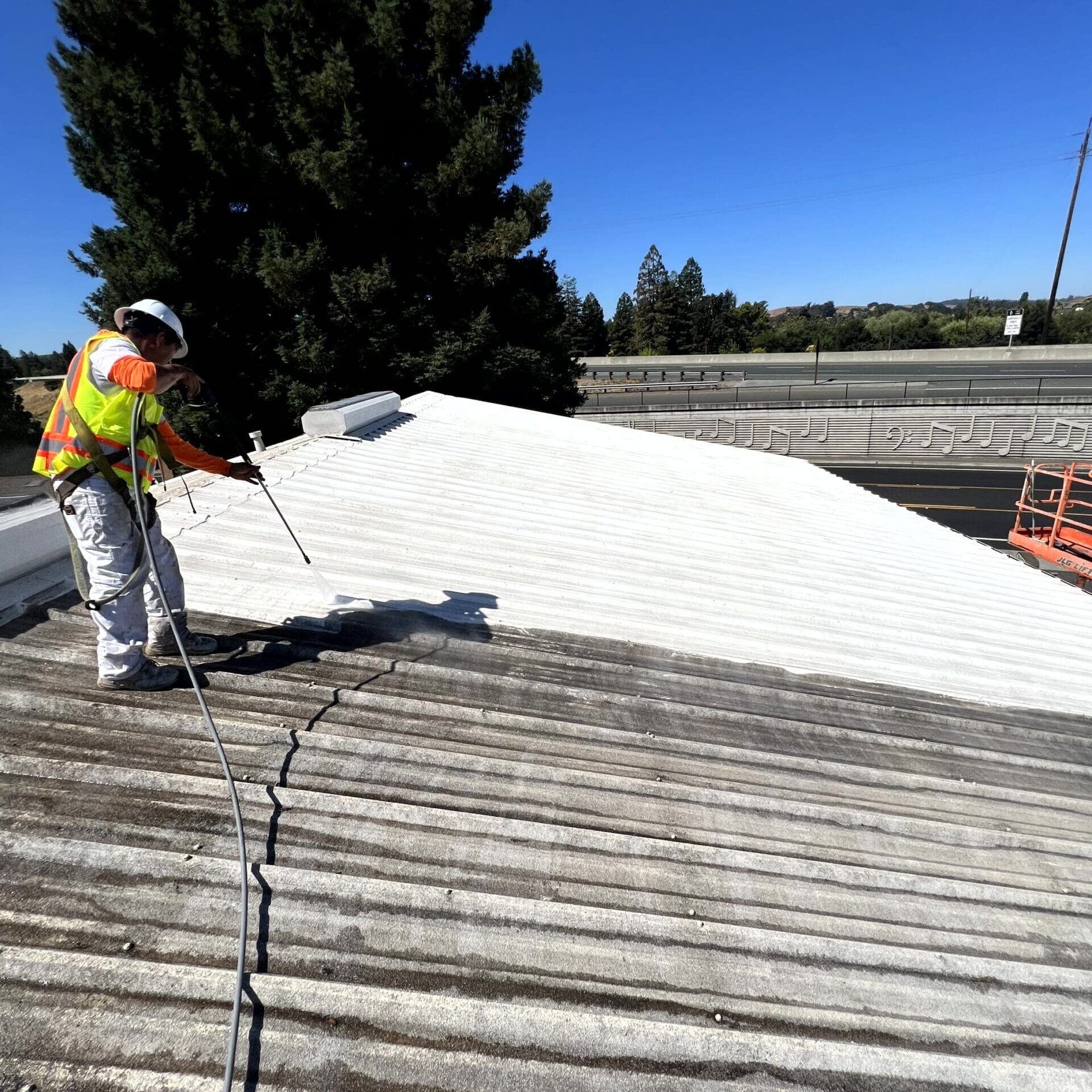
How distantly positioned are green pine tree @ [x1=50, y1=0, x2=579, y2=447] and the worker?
17.4 m

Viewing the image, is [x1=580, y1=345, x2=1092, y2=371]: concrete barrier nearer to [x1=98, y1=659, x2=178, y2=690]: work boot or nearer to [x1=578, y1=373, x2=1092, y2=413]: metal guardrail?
[x1=578, y1=373, x2=1092, y2=413]: metal guardrail

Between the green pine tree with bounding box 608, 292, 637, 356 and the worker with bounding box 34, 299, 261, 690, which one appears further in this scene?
the green pine tree with bounding box 608, 292, 637, 356

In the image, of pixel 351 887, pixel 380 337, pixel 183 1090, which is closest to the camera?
pixel 183 1090

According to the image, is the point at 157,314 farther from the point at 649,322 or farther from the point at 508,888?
the point at 649,322

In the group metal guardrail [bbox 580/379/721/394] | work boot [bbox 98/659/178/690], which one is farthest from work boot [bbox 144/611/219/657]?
metal guardrail [bbox 580/379/721/394]

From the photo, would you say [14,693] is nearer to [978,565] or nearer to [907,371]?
[978,565]

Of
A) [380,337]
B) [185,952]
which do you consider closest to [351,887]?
[185,952]

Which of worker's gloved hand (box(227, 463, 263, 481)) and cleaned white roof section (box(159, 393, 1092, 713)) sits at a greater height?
worker's gloved hand (box(227, 463, 263, 481))

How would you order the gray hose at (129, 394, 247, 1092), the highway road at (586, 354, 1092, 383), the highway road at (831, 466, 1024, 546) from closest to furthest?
the gray hose at (129, 394, 247, 1092) < the highway road at (831, 466, 1024, 546) < the highway road at (586, 354, 1092, 383)

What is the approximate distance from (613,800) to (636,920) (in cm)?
61

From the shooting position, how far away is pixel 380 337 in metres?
19.6

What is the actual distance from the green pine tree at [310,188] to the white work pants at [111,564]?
17.6 m

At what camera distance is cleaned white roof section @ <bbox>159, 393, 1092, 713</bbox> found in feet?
14.4

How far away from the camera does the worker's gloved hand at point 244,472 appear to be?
333 centimetres
